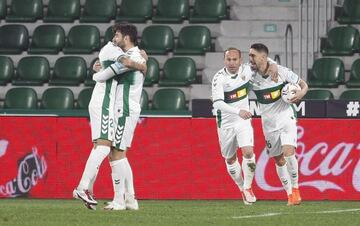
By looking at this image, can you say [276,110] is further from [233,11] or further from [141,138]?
[233,11]

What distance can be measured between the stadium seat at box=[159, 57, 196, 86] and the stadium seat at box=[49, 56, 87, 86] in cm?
154

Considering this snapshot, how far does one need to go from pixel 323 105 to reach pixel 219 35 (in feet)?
16.6

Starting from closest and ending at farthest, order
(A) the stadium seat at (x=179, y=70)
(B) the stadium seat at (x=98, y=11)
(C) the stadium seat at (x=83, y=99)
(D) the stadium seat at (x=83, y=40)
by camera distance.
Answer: (C) the stadium seat at (x=83, y=99)
(A) the stadium seat at (x=179, y=70)
(D) the stadium seat at (x=83, y=40)
(B) the stadium seat at (x=98, y=11)

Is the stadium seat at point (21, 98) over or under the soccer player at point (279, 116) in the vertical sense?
under

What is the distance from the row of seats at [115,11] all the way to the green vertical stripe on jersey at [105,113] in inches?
374

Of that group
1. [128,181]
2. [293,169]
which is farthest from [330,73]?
[128,181]

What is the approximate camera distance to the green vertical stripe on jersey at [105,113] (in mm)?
13281

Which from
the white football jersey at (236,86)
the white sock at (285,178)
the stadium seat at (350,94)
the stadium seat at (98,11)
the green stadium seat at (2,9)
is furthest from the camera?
the green stadium seat at (2,9)

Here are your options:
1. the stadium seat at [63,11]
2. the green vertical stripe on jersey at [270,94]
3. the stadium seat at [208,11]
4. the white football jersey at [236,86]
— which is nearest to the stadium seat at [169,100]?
the stadium seat at [208,11]

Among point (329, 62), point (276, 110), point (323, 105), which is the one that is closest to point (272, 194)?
point (323, 105)

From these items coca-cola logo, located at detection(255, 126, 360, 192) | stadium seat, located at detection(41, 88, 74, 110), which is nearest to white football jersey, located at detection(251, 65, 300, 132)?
coca-cola logo, located at detection(255, 126, 360, 192)

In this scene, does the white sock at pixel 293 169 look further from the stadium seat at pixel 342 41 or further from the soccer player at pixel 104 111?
the stadium seat at pixel 342 41

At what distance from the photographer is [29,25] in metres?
23.4

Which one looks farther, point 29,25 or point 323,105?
point 29,25
